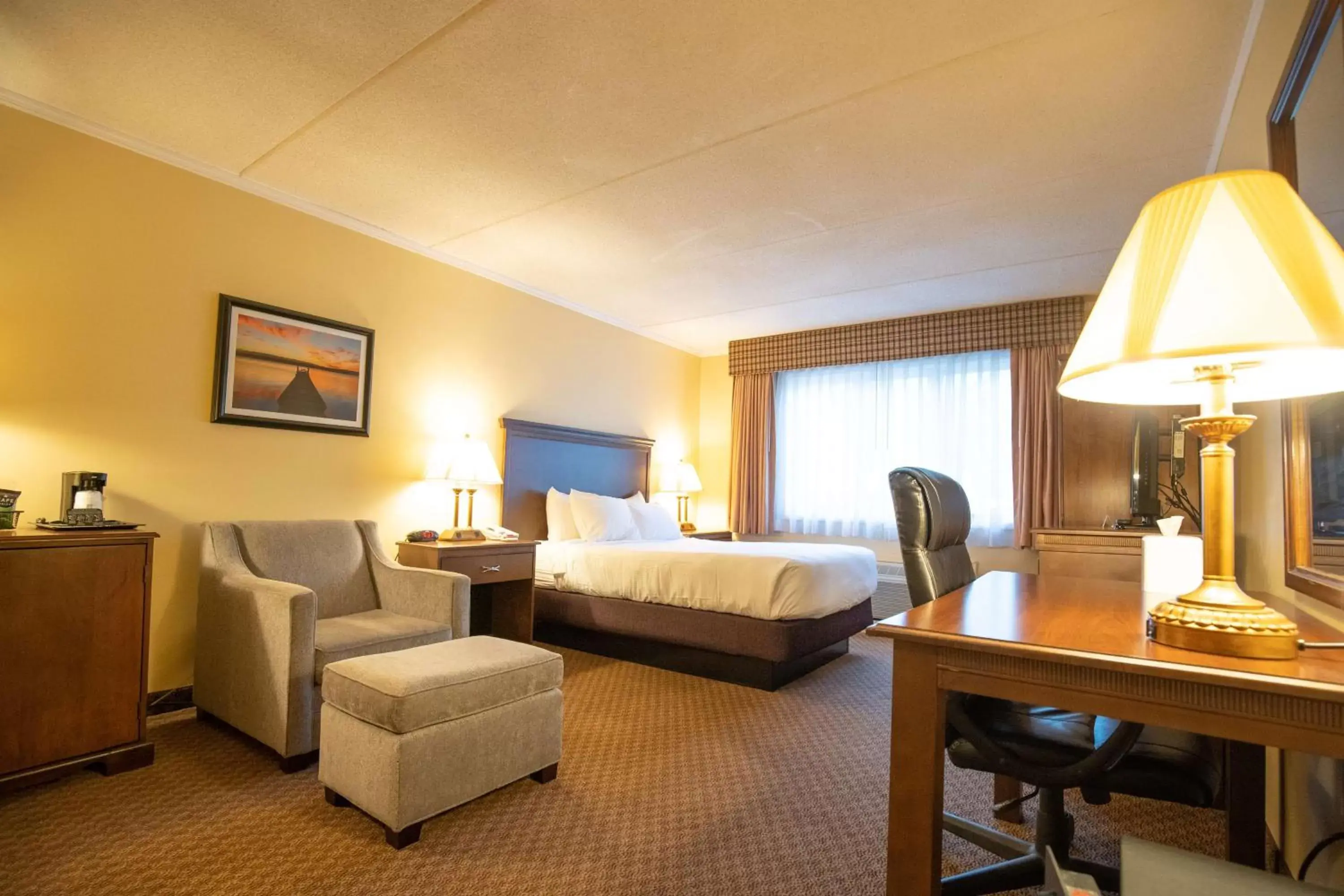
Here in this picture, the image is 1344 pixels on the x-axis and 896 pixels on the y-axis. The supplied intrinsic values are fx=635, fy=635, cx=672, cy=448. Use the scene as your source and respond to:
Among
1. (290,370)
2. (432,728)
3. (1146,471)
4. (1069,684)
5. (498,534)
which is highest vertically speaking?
(290,370)

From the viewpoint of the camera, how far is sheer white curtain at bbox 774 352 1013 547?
4.93 metres

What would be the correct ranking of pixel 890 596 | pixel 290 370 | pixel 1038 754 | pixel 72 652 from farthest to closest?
pixel 890 596
pixel 290 370
pixel 72 652
pixel 1038 754

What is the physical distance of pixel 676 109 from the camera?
7.98ft

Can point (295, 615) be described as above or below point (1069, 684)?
below

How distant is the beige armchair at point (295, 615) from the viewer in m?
2.27

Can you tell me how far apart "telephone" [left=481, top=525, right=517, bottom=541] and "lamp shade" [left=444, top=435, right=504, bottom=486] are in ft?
0.96

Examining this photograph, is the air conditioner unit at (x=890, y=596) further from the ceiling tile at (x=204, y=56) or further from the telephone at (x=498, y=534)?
the ceiling tile at (x=204, y=56)

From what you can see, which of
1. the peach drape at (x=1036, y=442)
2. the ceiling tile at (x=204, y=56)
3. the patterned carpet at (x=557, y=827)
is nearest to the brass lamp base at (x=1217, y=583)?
the patterned carpet at (x=557, y=827)

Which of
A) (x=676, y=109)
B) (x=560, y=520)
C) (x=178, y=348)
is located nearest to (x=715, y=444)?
(x=560, y=520)

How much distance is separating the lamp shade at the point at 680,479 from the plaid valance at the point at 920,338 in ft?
3.55

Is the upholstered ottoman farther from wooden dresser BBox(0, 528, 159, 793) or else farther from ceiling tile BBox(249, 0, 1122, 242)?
ceiling tile BBox(249, 0, 1122, 242)

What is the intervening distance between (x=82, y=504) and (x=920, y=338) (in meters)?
5.15

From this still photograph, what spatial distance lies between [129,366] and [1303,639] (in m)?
3.83

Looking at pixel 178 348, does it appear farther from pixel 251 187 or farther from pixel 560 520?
pixel 560 520
